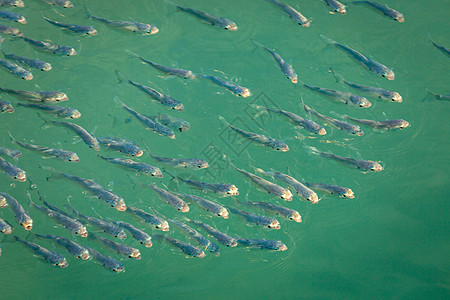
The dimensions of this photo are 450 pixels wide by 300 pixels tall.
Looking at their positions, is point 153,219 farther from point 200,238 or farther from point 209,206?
point 209,206

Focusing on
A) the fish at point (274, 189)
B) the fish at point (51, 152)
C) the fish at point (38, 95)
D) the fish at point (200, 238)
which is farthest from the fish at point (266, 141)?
the fish at point (38, 95)

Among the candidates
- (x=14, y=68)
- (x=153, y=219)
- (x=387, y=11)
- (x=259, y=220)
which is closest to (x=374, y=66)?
(x=387, y=11)

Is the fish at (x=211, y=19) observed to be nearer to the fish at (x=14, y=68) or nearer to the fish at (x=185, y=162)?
the fish at (x=185, y=162)

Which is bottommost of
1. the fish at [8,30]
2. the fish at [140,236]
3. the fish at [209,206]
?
the fish at [140,236]

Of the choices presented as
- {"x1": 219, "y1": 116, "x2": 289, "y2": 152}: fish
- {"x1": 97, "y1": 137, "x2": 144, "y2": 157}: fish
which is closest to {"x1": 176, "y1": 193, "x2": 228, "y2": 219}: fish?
{"x1": 97, "y1": 137, "x2": 144, "y2": 157}: fish

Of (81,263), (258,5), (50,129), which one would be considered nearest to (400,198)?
(258,5)

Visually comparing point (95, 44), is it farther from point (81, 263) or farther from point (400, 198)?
point (400, 198)
